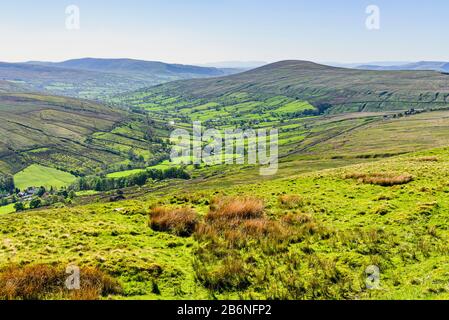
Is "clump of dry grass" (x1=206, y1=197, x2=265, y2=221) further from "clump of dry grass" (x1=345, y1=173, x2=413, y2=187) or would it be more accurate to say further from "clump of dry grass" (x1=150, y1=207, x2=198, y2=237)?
"clump of dry grass" (x1=345, y1=173, x2=413, y2=187)

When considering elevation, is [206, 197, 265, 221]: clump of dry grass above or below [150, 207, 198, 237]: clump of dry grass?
above

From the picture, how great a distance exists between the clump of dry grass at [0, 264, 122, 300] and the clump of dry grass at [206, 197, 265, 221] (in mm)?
A: 8335

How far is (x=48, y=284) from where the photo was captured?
13055 mm

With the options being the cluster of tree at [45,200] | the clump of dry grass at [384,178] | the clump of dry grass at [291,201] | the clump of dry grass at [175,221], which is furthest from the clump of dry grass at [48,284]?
the cluster of tree at [45,200]

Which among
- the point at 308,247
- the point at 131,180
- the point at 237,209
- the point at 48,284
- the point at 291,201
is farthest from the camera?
the point at 131,180

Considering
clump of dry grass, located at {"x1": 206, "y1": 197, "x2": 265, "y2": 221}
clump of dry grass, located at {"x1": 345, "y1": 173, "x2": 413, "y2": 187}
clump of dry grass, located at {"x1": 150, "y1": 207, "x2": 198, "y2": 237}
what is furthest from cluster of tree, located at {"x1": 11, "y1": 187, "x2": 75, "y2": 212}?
clump of dry grass, located at {"x1": 206, "y1": 197, "x2": 265, "y2": 221}

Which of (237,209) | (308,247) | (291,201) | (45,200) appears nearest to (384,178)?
(291,201)

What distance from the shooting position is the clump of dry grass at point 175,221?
64.1 feet

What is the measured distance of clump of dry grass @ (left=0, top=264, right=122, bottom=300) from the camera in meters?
12.3

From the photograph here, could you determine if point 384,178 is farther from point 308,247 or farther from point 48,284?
point 48,284

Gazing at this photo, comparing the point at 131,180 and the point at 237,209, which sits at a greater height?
the point at 237,209

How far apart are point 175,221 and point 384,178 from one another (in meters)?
17.2

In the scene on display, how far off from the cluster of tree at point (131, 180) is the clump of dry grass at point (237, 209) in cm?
15112
